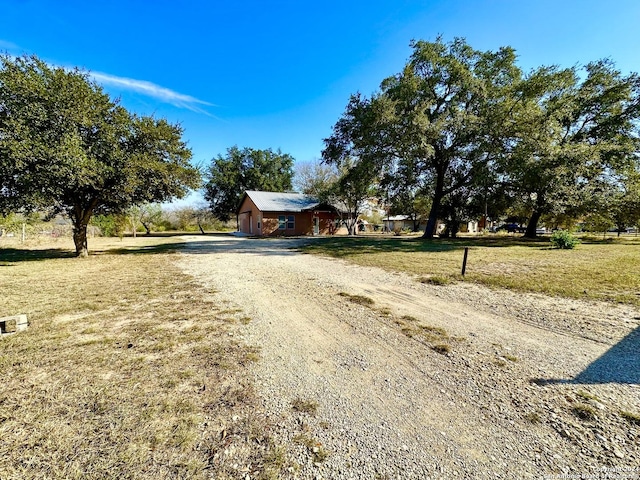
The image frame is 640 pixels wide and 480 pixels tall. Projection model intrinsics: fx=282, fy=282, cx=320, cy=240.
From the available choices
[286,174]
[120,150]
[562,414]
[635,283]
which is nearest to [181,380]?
[562,414]

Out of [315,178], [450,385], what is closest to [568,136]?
[315,178]

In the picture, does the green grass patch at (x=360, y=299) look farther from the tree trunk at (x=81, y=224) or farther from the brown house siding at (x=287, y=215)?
the brown house siding at (x=287, y=215)

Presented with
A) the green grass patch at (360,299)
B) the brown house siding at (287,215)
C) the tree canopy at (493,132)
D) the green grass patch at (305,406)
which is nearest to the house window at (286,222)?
the brown house siding at (287,215)

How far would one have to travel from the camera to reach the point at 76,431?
2.05 metres

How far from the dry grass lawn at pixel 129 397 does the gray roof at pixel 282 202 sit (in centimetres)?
2310

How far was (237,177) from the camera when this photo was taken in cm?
3881

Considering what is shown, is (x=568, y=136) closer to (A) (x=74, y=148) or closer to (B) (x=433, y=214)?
(B) (x=433, y=214)

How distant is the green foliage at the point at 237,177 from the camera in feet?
125

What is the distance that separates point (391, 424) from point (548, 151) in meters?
17.6

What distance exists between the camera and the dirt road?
1851 millimetres

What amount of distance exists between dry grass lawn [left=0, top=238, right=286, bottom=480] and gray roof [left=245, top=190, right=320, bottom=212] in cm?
2310

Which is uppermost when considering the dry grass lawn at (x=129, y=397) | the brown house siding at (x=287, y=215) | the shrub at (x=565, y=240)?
the brown house siding at (x=287, y=215)

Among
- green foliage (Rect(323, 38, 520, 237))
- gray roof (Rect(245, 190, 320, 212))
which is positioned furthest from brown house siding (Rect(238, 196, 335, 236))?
green foliage (Rect(323, 38, 520, 237))

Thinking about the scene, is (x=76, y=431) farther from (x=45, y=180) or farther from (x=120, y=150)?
(x=120, y=150)
